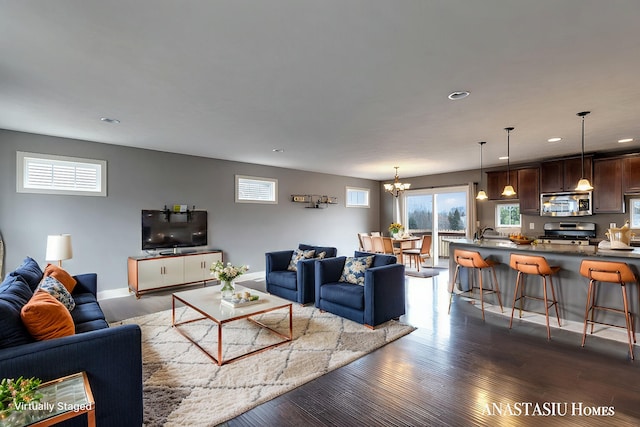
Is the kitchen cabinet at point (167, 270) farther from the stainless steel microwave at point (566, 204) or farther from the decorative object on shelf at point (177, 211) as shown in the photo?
the stainless steel microwave at point (566, 204)

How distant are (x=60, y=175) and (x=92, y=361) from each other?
4.31 m

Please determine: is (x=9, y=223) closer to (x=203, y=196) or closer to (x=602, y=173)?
(x=203, y=196)

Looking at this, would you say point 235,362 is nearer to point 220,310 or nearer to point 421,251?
point 220,310

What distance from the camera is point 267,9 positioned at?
6.07 ft

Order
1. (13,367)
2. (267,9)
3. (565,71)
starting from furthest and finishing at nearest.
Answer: (565,71) < (267,9) < (13,367)

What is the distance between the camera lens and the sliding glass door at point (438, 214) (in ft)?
27.6

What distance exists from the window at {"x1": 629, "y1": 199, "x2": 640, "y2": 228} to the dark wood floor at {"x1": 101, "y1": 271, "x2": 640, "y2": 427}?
12.7ft

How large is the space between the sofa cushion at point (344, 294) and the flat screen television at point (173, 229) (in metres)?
3.14

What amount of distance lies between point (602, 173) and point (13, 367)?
821 centimetres

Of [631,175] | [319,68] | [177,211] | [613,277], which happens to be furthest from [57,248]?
[631,175]

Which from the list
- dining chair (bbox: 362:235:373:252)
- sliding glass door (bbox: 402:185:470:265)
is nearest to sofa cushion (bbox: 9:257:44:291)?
dining chair (bbox: 362:235:373:252)

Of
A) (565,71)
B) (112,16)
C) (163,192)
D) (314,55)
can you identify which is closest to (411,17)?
(314,55)

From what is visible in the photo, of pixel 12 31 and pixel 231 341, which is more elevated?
pixel 12 31

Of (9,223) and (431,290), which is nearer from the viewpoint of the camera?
(9,223)
